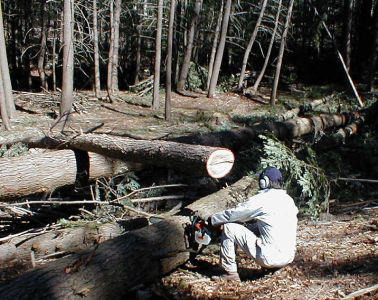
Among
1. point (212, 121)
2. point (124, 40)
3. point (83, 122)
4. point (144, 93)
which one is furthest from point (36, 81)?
point (212, 121)

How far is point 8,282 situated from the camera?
355 centimetres

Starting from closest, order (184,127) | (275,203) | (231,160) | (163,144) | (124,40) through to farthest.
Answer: (275,203) → (231,160) → (163,144) → (184,127) → (124,40)

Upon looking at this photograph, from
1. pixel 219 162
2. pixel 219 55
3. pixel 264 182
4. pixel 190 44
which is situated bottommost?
pixel 219 162

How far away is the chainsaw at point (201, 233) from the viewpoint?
492 centimetres

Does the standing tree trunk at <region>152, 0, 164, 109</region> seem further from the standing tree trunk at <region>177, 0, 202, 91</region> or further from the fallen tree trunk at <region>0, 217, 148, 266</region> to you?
the fallen tree trunk at <region>0, 217, 148, 266</region>

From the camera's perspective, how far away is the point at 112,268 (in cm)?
407

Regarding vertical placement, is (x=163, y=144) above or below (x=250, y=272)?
above

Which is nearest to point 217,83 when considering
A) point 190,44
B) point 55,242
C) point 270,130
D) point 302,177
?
point 190,44

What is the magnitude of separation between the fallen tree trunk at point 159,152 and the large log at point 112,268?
0.83 meters

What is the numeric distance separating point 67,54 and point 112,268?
11.1m

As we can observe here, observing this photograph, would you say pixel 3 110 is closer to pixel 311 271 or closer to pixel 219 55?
pixel 311 271

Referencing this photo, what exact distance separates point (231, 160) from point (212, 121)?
8.43m

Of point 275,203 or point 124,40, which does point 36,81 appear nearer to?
point 124,40

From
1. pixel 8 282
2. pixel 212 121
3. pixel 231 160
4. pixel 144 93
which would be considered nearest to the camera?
pixel 8 282
